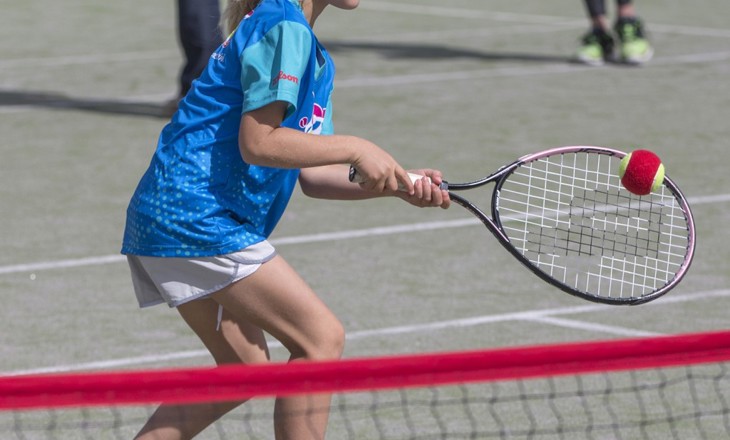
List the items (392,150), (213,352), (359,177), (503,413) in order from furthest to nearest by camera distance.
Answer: (392,150)
(503,413)
(213,352)
(359,177)

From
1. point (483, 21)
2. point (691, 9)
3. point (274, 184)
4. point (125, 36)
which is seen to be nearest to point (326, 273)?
point (274, 184)

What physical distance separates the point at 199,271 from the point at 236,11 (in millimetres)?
672

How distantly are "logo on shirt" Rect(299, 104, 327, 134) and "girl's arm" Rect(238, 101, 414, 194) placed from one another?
195 mm

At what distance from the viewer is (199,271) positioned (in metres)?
3.72

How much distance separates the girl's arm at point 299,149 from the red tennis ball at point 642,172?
0.73 metres

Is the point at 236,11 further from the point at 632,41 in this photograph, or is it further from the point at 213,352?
the point at 632,41

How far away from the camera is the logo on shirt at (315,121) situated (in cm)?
377

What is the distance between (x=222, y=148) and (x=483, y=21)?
12369 mm

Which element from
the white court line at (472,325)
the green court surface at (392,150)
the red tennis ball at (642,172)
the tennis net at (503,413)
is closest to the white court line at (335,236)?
the green court surface at (392,150)

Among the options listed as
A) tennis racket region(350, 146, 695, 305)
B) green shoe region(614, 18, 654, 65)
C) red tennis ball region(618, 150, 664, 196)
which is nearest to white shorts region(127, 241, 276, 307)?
tennis racket region(350, 146, 695, 305)

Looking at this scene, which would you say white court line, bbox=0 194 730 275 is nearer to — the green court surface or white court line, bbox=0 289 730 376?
the green court surface

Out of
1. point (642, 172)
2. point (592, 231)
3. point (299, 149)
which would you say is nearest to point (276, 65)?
point (299, 149)

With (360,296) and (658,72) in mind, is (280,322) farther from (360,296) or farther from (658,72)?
(658,72)

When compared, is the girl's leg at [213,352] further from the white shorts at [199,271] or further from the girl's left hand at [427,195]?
the girl's left hand at [427,195]
